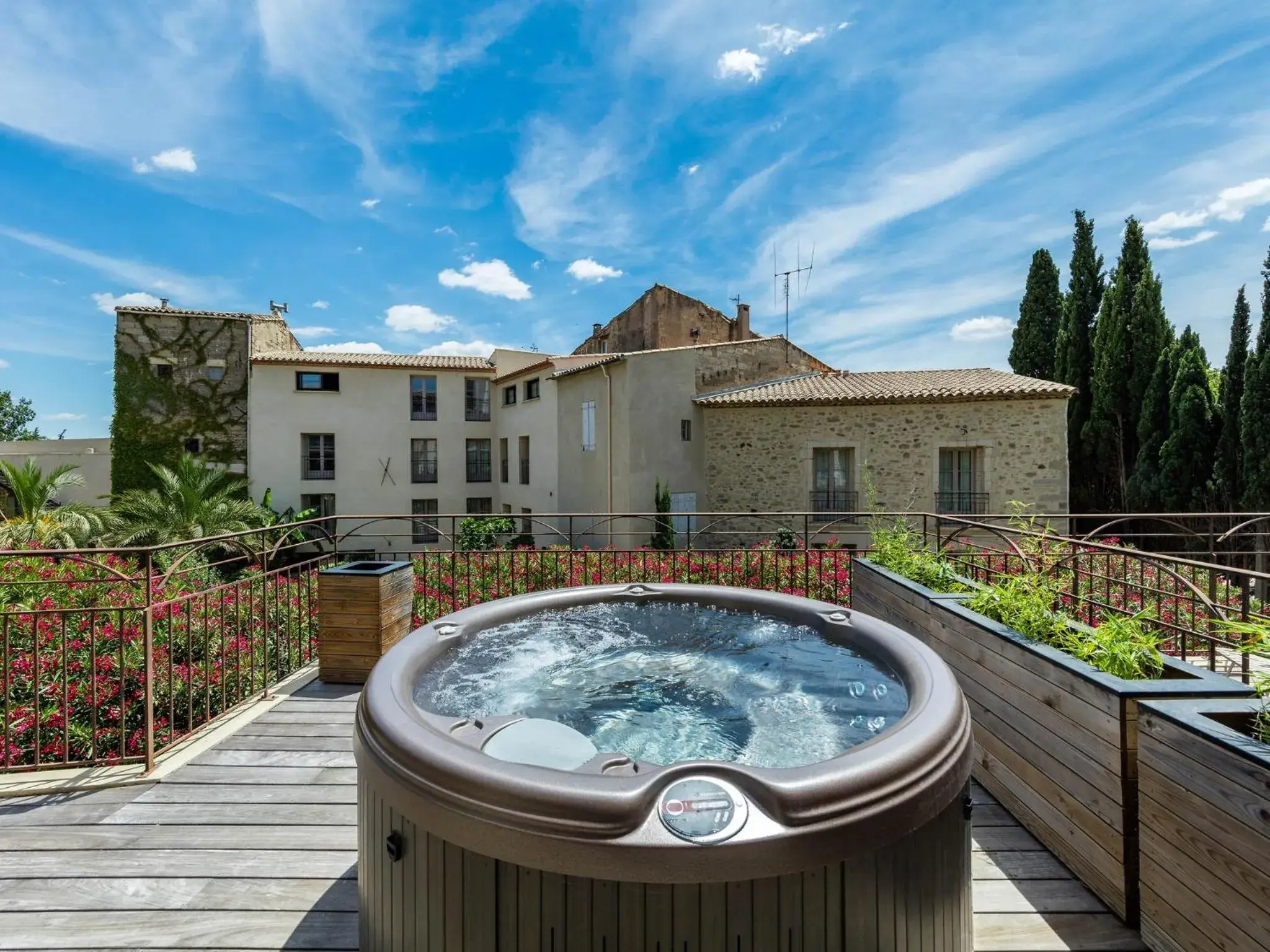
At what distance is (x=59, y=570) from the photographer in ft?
19.2

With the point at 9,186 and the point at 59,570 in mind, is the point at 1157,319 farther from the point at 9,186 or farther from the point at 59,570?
the point at 9,186

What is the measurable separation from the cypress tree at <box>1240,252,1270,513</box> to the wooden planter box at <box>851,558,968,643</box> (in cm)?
1581

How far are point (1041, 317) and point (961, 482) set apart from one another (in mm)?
12487

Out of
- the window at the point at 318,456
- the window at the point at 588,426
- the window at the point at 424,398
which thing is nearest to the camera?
the window at the point at 588,426

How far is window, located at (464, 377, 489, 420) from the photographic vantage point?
67.2 ft

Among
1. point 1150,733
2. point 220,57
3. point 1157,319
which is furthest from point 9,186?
point 1157,319

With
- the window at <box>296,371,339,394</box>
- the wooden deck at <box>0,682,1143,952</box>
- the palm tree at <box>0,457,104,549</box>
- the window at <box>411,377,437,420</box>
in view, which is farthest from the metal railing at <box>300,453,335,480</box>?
the wooden deck at <box>0,682,1143,952</box>

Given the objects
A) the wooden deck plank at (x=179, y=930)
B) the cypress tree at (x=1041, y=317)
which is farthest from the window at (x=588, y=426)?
the cypress tree at (x=1041, y=317)

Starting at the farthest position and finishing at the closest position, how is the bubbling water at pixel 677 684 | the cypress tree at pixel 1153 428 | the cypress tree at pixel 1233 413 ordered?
the cypress tree at pixel 1153 428
the cypress tree at pixel 1233 413
the bubbling water at pixel 677 684

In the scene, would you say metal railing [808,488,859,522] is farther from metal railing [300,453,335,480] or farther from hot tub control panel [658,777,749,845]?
metal railing [300,453,335,480]

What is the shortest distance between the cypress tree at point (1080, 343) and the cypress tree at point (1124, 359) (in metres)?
0.44

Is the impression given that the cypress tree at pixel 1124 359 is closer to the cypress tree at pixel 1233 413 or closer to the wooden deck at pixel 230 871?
the cypress tree at pixel 1233 413

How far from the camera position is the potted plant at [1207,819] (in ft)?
4.51

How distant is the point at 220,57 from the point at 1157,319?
22.7m
